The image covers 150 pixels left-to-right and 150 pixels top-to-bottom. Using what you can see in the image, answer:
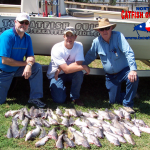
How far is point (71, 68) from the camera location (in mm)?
4145

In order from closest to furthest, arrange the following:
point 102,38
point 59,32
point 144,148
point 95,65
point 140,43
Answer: point 144,148 < point 102,38 < point 59,32 < point 140,43 < point 95,65

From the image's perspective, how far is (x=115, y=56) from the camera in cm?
415

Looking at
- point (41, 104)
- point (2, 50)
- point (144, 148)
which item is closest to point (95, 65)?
point (41, 104)

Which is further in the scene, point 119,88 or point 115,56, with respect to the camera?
point 119,88

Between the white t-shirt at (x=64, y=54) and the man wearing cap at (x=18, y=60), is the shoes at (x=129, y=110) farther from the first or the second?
the man wearing cap at (x=18, y=60)

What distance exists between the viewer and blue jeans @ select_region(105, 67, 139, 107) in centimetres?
407

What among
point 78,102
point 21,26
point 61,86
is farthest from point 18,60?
point 78,102

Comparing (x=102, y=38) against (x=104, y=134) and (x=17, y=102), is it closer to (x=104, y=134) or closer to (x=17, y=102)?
(x=104, y=134)

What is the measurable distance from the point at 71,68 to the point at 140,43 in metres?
1.92

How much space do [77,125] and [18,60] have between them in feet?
5.65

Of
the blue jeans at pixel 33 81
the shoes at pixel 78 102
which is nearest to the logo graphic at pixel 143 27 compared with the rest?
the shoes at pixel 78 102

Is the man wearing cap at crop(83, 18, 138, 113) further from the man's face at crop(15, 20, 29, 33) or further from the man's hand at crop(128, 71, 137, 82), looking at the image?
the man's face at crop(15, 20, 29, 33)

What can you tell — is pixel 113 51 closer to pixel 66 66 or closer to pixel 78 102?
pixel 66 66

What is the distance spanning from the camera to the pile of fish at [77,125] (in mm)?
3066
